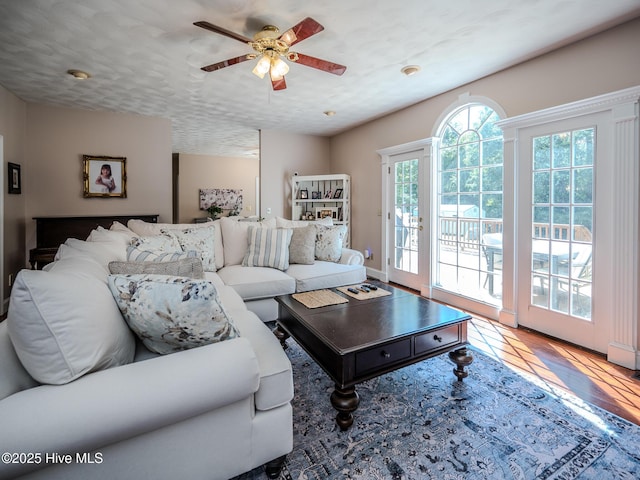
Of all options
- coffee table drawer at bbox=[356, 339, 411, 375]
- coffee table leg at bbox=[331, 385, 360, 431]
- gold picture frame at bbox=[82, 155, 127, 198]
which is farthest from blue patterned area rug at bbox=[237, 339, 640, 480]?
gold picture frame at bbox=[82, 155, 127, 198]

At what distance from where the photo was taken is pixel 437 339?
1904 millimetres

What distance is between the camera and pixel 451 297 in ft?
12.7

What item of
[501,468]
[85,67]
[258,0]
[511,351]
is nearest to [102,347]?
[501,468]

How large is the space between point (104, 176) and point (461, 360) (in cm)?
502

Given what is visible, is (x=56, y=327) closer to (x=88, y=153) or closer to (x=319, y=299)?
(x=319, y=299)

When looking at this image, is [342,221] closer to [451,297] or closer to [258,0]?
[451,297]

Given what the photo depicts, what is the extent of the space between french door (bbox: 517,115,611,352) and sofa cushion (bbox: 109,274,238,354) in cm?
292

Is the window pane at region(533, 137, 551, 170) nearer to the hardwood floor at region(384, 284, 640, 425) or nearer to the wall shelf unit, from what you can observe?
the hardwood floor at region(384, 284, 640, 425)

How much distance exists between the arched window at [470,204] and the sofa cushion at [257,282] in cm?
208

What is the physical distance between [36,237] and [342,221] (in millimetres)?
4387

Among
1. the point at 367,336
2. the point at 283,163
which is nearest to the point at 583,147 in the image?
the point at 367,336

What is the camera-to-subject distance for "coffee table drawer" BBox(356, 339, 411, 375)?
5.39 ft

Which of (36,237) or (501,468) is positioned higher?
(36,237)

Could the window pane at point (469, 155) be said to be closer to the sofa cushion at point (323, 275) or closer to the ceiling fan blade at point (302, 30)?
the sofa cushion at point (323, 275)
